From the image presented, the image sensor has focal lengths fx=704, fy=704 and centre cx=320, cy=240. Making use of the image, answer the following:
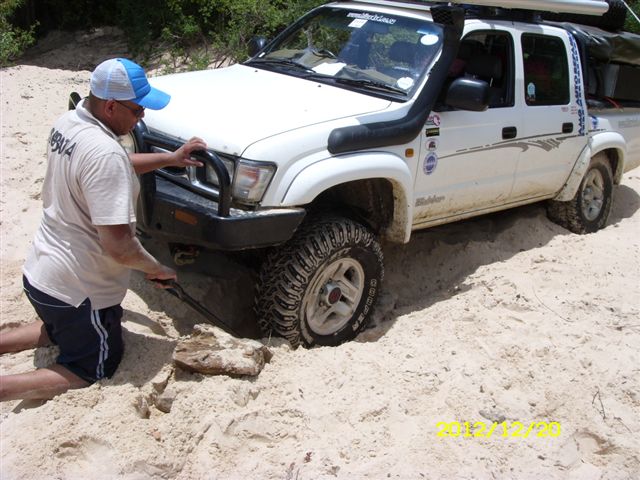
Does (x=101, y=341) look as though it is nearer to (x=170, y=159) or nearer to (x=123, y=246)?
(x=123, y=246)

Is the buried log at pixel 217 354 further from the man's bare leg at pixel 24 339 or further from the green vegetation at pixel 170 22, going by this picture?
the green vegetation at pixel 170 22

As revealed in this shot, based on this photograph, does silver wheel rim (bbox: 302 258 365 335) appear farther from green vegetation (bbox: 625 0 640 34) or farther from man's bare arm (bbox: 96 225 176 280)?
green vegetation (bbox: 625 0 640 34)

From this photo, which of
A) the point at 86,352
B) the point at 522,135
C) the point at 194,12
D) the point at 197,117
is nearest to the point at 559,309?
the point at 522,135

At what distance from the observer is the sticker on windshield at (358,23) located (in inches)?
195

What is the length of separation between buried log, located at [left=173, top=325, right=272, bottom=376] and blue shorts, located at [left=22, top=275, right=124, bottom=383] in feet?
1.12

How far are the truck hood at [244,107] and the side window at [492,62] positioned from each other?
1.03 metres

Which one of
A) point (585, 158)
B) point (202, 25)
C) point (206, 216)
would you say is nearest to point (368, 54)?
point (206, 216)

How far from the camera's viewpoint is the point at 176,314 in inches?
175

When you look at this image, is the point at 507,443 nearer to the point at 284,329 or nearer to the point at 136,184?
the point at 284,329

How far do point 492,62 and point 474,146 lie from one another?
71cm

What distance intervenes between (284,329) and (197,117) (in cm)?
132

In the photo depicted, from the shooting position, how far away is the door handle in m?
5.07

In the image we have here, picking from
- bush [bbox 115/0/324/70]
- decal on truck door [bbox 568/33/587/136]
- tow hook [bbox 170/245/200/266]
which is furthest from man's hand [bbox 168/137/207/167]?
bush [bbox 115/0/324/70]

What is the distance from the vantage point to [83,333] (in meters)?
3.44
